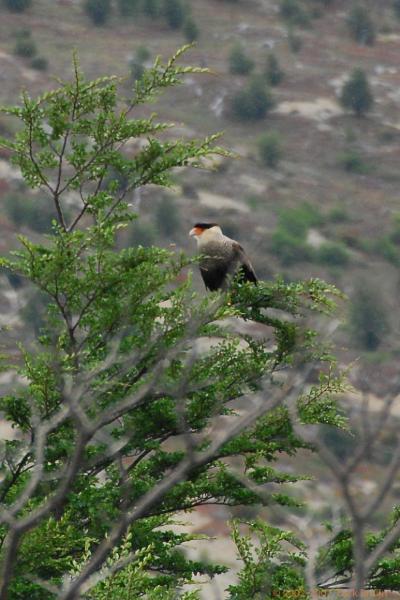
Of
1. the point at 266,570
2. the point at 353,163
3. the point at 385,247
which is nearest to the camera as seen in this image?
the point at 266,570

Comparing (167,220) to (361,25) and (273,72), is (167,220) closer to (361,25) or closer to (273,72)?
(273,72)

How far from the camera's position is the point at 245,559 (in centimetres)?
983

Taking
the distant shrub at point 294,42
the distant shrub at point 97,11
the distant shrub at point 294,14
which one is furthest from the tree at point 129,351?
the distant shrub at point 294,14

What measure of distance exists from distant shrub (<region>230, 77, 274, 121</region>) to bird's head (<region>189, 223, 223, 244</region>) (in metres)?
72.4

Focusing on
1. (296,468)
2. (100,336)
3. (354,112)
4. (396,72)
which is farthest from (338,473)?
(396,72)

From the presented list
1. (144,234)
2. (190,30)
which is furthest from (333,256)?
(190,30)

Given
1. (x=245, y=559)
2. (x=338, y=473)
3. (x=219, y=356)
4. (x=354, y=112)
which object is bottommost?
(x=245, y=559)

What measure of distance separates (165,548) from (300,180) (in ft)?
226

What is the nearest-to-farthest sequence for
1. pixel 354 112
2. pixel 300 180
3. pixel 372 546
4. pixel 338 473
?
1. pixel 338 473
2. pixel 372 546
3. pixel 300 180
4. pixel 354 112

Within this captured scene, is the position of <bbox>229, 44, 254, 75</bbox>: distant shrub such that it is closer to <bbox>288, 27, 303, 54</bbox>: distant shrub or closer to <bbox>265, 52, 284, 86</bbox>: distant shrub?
<bbox>265, 52, 284, 86</bbox>: distant shrub

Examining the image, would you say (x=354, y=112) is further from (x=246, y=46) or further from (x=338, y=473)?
(x=338, y=473)

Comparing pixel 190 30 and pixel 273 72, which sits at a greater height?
pixel 190 30

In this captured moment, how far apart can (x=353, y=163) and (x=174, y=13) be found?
22111mm

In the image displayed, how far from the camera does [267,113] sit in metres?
85.7
